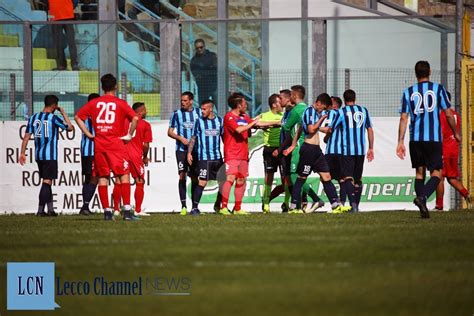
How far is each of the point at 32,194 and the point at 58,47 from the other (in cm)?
Result: 279

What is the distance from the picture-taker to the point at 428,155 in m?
15.8

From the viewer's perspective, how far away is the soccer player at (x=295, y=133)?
19281 mm

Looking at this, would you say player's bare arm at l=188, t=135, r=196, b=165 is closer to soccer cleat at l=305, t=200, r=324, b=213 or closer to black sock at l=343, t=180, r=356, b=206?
soccer cleat at l=305, t=200, r=324, b=213

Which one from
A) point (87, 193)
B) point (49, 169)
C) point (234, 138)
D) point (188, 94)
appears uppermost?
point (188, 94)

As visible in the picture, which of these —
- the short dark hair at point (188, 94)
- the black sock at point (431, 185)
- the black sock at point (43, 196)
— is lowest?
the black sock at point (43, 196)

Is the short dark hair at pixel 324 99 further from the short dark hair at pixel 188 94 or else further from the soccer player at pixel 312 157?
the short dark hair at pixel 188 94

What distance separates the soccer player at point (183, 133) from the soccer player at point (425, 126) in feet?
16.6

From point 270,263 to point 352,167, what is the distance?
10.3m

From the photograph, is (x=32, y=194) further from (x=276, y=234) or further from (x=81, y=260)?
(x=81, y=260)

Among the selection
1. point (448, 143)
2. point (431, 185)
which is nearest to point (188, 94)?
point (448, 143)

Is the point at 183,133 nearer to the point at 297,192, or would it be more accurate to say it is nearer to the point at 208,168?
the point at 208,168

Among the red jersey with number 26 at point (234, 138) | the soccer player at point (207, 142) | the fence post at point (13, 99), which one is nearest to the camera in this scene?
the red jersey with number 26 at point (234, 138)

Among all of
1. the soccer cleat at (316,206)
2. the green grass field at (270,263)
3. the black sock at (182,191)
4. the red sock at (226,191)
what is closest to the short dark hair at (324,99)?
the soccer cleat at (316,206)

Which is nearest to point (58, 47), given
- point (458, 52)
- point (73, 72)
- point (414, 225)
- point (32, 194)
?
point (73, 72)
